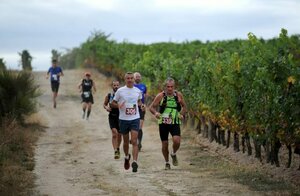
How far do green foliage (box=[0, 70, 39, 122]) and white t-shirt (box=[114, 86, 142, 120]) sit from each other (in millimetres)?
7395

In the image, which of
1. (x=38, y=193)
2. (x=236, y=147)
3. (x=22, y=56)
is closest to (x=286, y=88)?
(x=236, y=147)

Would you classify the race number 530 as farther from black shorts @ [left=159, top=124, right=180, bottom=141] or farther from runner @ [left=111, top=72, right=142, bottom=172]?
black shorts @ [left=159, top=124, right=180, bottom=141]

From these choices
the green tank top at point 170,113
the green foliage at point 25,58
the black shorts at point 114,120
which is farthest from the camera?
the green foliage at point 25,58

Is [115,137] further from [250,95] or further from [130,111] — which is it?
[250,95]

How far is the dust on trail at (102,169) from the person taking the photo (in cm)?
1105

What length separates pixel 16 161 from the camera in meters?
14.0

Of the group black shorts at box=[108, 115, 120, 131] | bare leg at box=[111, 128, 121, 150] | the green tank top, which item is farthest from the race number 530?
bare leg at box=[111, 128, 121, 150]

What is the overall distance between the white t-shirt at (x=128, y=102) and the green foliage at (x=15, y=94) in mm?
7395

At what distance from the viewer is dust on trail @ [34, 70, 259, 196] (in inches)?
435

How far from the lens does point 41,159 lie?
1517cm

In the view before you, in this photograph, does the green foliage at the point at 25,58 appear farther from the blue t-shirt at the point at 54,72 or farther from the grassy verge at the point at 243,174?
the grassy verge at the point at 243,174

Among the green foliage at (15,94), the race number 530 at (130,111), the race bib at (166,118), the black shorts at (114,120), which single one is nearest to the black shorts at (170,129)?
the race bib at (166,118)

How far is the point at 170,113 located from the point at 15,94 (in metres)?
8.65

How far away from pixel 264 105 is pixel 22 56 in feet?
122
